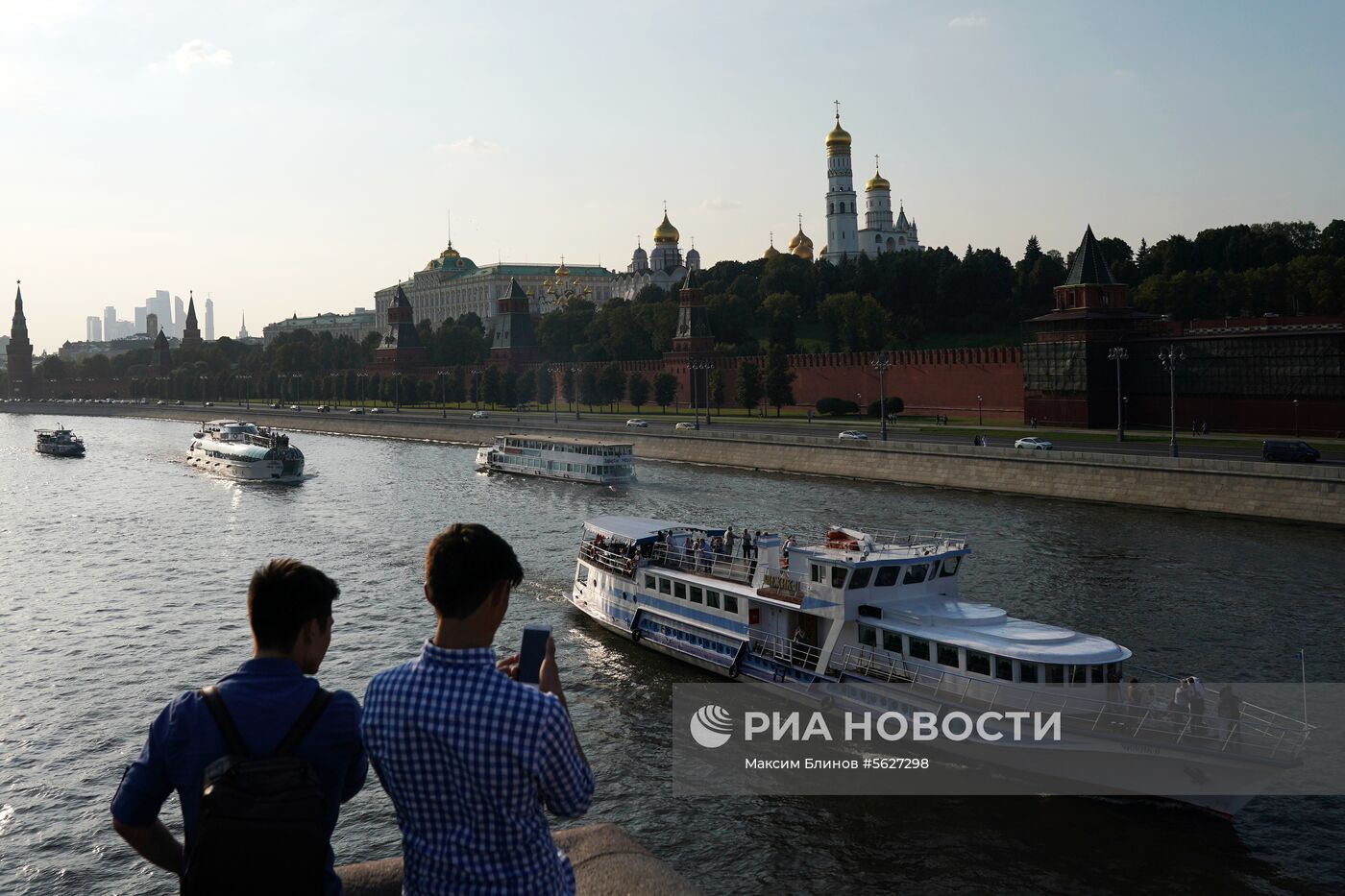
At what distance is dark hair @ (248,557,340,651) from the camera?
12.7 ft

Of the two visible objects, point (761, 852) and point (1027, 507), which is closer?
point (761, 852)

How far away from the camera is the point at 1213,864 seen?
14.1m

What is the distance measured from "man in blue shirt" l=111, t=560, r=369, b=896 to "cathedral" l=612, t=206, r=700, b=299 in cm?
14112

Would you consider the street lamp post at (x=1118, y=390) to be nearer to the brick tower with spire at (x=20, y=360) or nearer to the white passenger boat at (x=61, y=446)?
the white passenger boat at (x=61, y=446)

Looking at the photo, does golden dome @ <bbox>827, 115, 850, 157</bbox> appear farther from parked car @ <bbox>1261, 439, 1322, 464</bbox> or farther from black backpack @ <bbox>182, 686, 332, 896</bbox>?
black backpack @ <bbox>182, 686, 332, 896</bbox>

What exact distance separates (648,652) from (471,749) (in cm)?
2060

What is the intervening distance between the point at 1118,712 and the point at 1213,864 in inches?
98.3

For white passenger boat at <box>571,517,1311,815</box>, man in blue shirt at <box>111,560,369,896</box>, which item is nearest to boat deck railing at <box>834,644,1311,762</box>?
white passenger boat at <box>571,517,1311,815</box>

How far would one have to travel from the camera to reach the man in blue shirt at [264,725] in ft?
12.2

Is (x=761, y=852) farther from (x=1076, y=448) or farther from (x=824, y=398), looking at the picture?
(x=824, y=398)

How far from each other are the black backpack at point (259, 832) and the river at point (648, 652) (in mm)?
11281

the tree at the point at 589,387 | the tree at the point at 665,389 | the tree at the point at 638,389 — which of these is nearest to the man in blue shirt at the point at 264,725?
the tree at the point at 665,389

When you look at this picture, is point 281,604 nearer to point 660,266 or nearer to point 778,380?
Answer: point 778,380

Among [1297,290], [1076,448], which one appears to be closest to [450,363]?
[1297,290]
